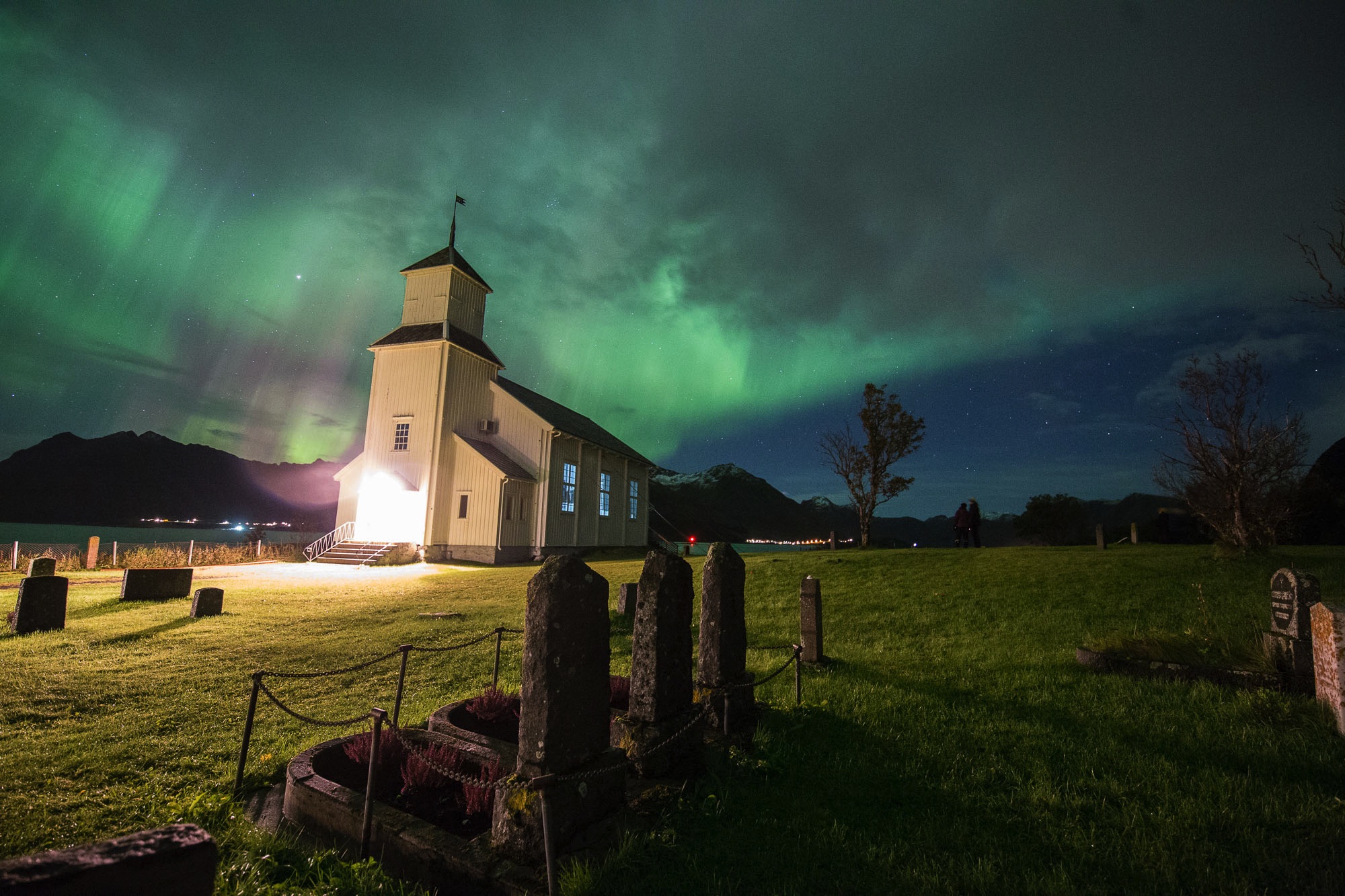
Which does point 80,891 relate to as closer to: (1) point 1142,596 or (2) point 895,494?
(1) point 1142,596

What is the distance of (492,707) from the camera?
21.3ft

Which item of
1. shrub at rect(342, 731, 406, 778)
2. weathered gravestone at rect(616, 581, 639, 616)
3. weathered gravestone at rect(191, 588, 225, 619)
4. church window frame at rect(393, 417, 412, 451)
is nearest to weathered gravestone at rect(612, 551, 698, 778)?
shrub at rect(342, 731, 406, 778)

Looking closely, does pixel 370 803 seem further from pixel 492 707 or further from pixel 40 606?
pixel 40 606

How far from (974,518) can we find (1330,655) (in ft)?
64.7

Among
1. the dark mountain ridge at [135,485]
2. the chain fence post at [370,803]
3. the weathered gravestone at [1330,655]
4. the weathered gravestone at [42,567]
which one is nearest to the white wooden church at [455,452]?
the weathered gravestone at [42,567]

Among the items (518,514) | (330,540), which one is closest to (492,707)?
(518,514)

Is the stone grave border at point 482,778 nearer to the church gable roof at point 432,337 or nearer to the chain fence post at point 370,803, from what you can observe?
the chain fence post at point 370,803

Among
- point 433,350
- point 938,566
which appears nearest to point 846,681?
point 938,566

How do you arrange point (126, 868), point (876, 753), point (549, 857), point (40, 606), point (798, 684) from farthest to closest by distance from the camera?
point (40, 606) → point (798, 684) → point (876, 753) → point (549, 857) → point (126, 868)

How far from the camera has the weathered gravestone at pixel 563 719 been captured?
155 inches

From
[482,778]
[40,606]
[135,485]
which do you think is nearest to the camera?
[482,778]

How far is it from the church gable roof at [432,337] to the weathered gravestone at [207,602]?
633 inches

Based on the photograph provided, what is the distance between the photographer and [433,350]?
91.0ft

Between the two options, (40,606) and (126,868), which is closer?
(126,868)
